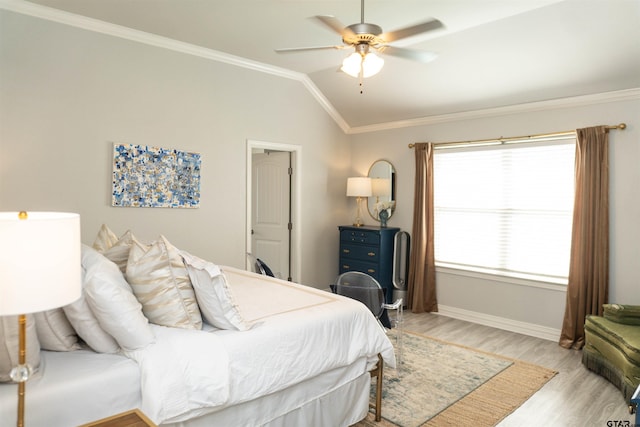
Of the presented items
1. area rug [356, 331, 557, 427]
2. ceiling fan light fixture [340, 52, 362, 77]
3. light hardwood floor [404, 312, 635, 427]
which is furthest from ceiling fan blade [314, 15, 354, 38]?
light hardwood floor [404, 312, 635, 427]

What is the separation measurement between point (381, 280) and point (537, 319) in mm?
1705

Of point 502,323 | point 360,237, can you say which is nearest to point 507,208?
point 502,323

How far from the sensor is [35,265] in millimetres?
1157

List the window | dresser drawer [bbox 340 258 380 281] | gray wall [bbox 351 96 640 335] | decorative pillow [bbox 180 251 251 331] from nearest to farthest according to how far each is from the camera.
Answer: decorative pillow [bbox 180 251 251 331]
gray wall [bbox 351 96 640 335]
the window
dresser drawer [bbox 340 258 380 281]

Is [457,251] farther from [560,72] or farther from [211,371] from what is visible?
[211,371]

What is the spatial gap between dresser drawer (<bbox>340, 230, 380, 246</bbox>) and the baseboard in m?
1.10

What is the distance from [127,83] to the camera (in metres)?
3.96

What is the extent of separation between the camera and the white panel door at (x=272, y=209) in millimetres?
5520

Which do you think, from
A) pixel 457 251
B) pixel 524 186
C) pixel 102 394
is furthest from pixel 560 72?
pixel 102 394

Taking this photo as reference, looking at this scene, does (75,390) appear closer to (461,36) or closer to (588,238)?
(461,36)

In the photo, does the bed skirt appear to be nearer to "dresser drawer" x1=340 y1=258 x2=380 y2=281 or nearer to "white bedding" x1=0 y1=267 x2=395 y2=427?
"white bedding" x1=0 y1=267 x2=395 y2=427

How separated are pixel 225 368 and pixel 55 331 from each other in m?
0.70

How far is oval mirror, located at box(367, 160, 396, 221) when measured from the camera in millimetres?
5684

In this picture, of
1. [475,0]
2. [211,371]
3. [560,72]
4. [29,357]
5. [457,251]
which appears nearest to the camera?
[29,357]
